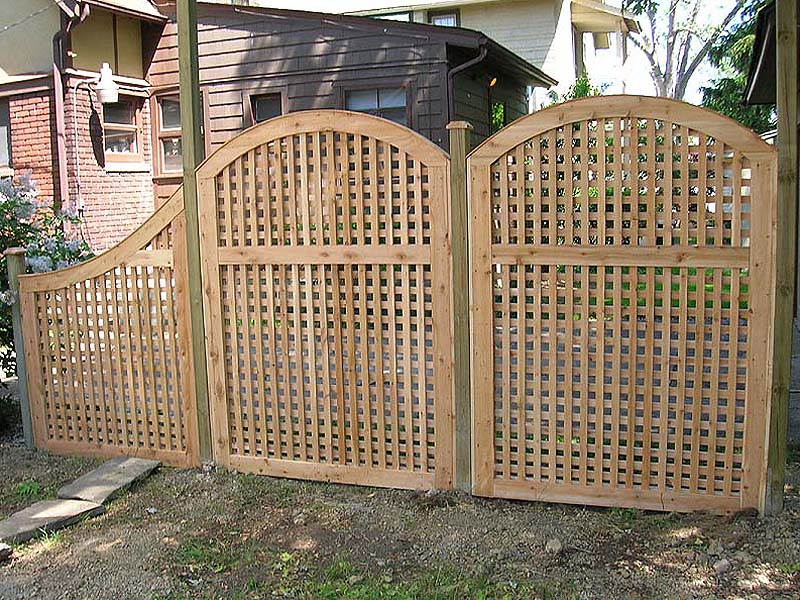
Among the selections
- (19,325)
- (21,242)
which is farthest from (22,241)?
(19,325)

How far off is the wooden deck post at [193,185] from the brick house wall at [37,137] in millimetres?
7329

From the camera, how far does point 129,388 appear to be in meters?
4.96

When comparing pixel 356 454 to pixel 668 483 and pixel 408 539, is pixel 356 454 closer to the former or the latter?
pixel 408 539

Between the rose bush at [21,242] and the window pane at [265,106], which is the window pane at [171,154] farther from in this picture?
the rose bush at [21,242]

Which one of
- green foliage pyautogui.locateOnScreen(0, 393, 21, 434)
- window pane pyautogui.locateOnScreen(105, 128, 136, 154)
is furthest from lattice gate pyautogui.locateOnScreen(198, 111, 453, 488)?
window pane pyautogui.locateOnScreen(105, 128, 136, 154)

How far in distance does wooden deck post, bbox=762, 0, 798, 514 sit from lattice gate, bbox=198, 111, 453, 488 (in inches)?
58.4

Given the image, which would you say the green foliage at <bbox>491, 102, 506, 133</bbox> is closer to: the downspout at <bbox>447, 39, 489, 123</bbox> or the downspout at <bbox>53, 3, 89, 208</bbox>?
the downspout at <bbox>447, 39, 489, 123</bbox>

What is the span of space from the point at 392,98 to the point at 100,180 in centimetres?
413

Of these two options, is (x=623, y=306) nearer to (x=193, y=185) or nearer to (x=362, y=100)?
(x=193, y=185)

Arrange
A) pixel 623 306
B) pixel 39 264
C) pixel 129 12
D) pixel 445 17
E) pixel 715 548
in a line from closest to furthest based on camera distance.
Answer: pixel 715 548
pixel 623 306
pixel 39 264
pixel 129 12
pixel 445 17

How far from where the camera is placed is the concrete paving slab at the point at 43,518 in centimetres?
391

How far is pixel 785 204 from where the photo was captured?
3605 millimetres

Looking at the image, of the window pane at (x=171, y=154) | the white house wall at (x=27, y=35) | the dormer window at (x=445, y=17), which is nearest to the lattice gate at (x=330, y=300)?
the white house wall at (x=27, y=35)

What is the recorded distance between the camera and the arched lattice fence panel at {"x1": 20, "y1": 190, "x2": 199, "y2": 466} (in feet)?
15.6
